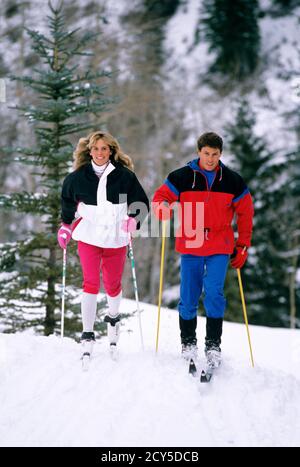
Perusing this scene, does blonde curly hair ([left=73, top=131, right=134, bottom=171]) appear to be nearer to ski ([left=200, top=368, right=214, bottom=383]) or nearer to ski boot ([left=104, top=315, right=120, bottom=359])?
ski boot ([left=104, top=315, right=120, bottom=359])

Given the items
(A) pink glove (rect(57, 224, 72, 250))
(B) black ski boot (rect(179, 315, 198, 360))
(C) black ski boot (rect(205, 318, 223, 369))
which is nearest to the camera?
(C) black ski boot (rect(205, 318, 223, 369))

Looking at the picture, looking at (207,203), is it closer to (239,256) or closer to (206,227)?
(206,227)

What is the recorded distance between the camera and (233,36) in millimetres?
33625

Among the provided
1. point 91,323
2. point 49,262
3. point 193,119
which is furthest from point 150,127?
point 91,323

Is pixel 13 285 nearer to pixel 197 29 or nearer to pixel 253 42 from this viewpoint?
pixel 253 42

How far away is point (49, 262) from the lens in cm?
702

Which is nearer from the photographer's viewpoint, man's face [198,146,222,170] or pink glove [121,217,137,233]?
man's face [198,146,222,170]

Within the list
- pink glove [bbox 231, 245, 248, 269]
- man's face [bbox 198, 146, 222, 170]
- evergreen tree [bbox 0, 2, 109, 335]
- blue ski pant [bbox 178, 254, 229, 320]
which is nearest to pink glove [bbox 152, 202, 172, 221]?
blue ski pant [bbox 178, 254, 229, 320]

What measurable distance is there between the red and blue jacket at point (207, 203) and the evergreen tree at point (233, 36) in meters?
30.7

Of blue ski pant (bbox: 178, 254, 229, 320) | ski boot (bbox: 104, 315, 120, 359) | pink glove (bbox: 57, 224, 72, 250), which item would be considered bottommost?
ski boot (bbox: 104, 315, 120, 359)

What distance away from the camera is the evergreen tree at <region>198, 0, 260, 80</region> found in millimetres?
33375

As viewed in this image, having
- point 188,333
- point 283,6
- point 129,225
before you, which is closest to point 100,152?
point 129,225
